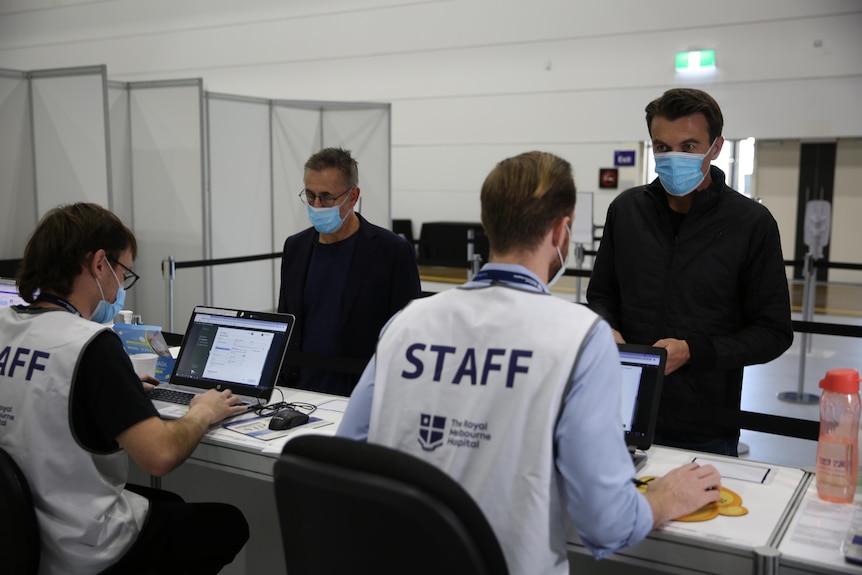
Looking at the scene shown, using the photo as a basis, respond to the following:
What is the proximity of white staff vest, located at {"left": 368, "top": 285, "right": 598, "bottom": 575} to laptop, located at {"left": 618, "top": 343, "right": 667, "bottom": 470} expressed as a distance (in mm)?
671

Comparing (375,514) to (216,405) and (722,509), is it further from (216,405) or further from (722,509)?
(216,405)

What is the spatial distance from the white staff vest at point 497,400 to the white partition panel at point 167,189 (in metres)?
5.64

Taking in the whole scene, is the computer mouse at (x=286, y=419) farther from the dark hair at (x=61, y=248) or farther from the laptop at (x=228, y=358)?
the dark hair at (x=61, y=248)

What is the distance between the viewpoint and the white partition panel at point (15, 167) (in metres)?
6.41

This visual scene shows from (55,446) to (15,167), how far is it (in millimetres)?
5650

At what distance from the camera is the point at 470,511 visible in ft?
3.38

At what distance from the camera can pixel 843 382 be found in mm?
1686

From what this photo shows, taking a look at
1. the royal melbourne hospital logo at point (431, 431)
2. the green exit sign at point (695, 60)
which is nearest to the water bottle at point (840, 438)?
the royal melbourne hospital logo at point (431, 431)

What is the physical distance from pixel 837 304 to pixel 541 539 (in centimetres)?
877

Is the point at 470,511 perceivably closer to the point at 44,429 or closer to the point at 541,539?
the point at 541,539

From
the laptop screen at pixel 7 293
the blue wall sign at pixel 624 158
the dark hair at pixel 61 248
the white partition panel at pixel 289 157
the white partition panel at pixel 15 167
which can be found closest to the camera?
the dark hair at pixel 61 248

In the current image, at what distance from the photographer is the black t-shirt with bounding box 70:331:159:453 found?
1691 mm

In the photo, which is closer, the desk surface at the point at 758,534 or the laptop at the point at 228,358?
the desk surface at the point at 758,534

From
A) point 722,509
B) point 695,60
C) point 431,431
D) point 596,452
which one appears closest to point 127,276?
point 431,431
